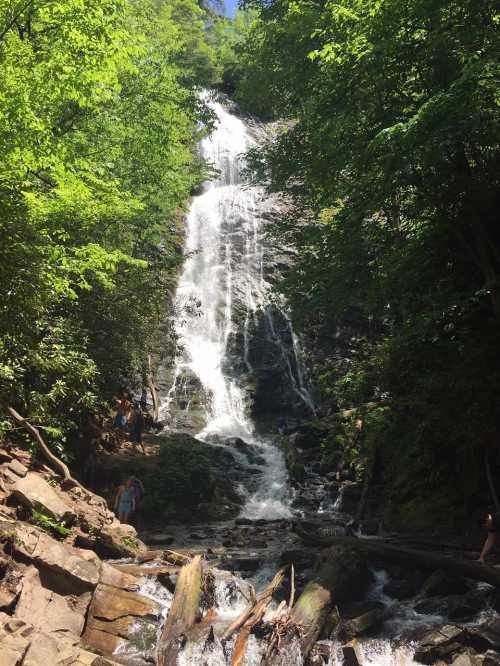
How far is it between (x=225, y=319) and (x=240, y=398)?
235 inches

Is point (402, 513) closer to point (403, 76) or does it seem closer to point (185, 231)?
point (403, 76)

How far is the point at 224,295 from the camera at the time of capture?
107 feet

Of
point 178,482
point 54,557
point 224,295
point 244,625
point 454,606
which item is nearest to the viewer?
point 244,625

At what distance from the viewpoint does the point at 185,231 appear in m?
36.6

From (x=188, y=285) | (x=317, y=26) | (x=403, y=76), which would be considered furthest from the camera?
(x=188, y=285)

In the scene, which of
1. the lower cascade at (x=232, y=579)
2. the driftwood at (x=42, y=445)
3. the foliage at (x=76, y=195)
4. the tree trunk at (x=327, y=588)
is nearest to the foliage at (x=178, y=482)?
the lower cascade at (x=232, y=579)

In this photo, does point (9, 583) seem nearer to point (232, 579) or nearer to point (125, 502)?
point (232, 579)

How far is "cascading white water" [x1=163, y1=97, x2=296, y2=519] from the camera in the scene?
23.1 m

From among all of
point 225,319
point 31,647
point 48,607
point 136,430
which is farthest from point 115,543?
point 225,319

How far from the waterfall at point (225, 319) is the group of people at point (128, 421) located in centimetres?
450

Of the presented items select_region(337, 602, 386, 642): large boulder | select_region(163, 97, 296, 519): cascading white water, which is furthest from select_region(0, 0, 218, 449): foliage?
select_region(337, 602, 386, 642): large boulder

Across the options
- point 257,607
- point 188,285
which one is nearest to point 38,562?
point 257,607

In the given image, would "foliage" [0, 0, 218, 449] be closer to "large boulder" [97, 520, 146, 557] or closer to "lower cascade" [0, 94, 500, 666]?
"lower cascade" [0, 94, 500, 666]

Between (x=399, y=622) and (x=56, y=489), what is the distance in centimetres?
730
